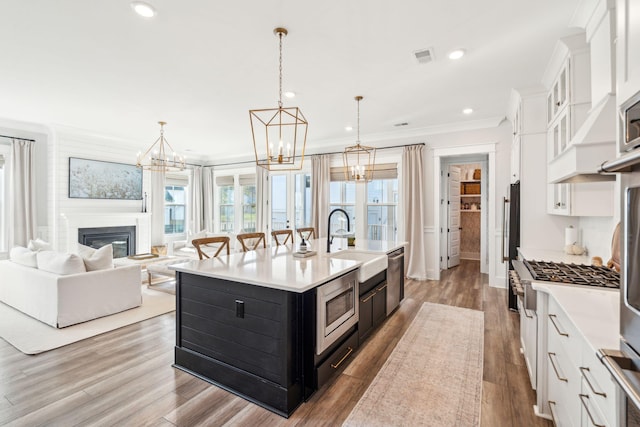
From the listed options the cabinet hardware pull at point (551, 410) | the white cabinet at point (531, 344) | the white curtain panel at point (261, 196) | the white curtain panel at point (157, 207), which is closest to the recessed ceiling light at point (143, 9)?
the white cabinet at point (531, 344)

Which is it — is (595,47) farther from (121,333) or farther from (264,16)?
(121,333)

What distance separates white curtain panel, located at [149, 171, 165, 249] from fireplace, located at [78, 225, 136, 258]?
62 cm

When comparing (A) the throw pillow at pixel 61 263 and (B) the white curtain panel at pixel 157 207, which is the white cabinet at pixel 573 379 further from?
(B) the white curtain panel at pixel 157 207

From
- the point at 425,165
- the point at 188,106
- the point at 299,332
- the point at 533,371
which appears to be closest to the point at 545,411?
the point at 533,371

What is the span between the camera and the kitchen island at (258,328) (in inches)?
78.2

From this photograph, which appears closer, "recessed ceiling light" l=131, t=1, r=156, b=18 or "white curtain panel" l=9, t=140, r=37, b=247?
"recessed ceiling light" l=131, t=1, r=156, b=18

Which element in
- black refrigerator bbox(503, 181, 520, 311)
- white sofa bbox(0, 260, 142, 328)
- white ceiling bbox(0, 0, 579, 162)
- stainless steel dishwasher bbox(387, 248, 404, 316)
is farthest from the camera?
black refrigerator bbox(503, 181, 520, 311)

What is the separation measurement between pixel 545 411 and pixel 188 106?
17.1 ft

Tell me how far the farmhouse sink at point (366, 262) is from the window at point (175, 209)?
245 inches

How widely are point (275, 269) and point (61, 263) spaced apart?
2802mm

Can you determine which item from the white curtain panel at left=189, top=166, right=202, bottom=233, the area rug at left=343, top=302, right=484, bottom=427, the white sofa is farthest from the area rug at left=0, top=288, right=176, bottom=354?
the white curtain panel at left=189, top=166, right=202, bottom=233

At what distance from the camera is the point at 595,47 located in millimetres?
2227

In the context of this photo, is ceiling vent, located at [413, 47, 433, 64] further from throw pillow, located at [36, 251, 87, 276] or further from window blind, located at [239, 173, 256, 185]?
window blind, located at [239, 173, 256, 185]

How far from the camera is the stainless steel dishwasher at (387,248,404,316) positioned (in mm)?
3648
